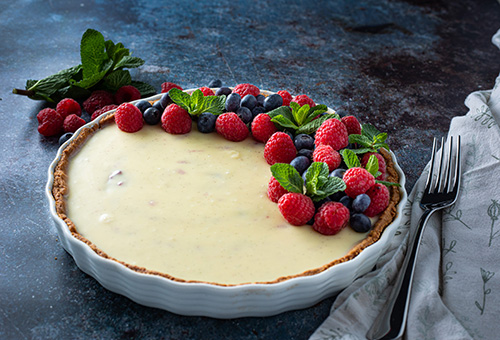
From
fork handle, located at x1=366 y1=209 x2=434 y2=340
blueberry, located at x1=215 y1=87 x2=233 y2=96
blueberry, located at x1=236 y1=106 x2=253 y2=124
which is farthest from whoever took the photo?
blueberry, located at x1=215 y1=87 x2=233 y2=96

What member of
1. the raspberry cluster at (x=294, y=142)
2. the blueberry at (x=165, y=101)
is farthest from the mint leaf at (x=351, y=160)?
the blueberry at (x=165, y=101)

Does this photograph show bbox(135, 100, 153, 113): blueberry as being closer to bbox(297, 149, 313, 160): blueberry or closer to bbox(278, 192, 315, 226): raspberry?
bbox(297, 149, 313, 160): blueberry

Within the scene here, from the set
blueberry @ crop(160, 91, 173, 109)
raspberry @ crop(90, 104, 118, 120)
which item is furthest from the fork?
raspberry @ crop(90, 104, 118, 120)

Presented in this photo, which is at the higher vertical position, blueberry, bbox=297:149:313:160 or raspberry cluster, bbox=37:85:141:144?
blueberry, bbox=297:149:313:160

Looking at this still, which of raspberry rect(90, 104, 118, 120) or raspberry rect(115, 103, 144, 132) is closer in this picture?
raspberry rect(115, 103, 144, 132)

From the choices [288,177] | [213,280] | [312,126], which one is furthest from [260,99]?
[213,280]

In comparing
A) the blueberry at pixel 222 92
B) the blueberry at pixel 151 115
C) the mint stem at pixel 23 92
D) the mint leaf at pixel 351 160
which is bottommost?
the mint stem at pixel 23 92

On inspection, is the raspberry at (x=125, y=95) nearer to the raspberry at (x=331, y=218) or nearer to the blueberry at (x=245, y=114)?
the blueberry at (x=245, y=114)
